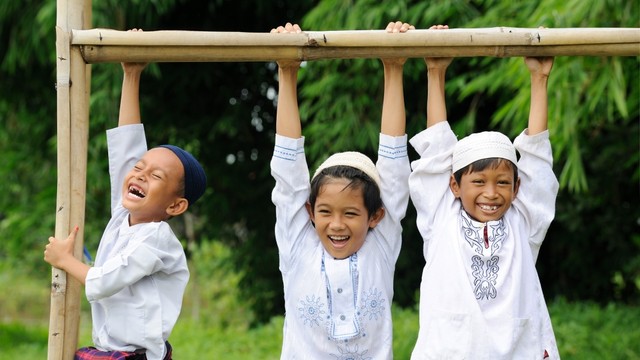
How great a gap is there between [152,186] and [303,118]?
342 cm

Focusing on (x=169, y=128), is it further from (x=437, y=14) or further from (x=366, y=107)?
(x=437, y=14)

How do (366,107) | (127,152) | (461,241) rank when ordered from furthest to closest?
(366,107), (127,152), (461,241)

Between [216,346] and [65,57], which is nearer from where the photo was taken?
[65,57]

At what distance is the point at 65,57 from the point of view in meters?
3.27

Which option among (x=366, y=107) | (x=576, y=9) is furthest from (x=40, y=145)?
(x=576, y=9)

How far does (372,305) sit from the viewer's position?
10.7ft

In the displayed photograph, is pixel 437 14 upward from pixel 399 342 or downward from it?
upward

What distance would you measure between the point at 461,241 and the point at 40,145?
5875 mm

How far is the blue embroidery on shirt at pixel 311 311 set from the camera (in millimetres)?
3244

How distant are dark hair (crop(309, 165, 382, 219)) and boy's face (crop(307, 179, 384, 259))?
1 centimetres

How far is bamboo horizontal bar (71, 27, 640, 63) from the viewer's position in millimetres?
3229

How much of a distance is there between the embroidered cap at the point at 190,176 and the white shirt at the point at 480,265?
714 mm

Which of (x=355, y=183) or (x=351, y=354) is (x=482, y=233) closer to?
(x=355, y=183)

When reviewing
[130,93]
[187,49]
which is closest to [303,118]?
[130,93]
